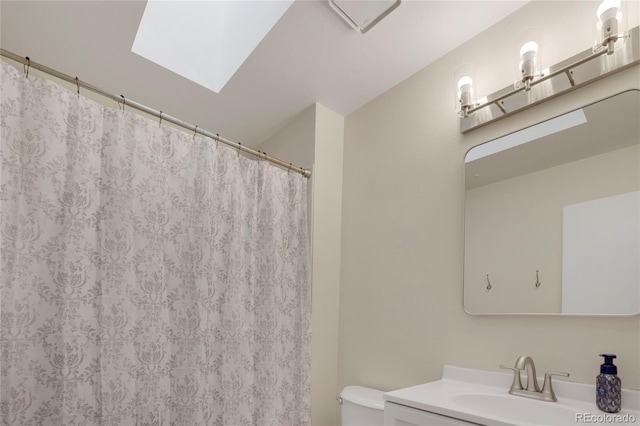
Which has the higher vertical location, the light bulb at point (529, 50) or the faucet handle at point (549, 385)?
the light bulb at point (529, 50)

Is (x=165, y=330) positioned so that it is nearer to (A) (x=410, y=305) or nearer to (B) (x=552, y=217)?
(A) (x=410, y=305)

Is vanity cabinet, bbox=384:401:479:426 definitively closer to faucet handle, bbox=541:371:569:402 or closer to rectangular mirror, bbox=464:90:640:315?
faucet handle, bbox=541:371:569:402

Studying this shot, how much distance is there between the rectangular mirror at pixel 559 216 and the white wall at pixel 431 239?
6cm

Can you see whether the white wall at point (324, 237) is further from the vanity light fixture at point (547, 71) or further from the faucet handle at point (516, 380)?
the faucet handle at point (516, 380)

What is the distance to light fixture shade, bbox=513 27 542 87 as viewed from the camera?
61.9 inches

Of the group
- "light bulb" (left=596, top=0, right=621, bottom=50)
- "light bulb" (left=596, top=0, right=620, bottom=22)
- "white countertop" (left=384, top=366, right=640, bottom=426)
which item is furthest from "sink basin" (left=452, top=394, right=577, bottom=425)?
"light bulb" (left=596, top=0, right=620, bottom=22)

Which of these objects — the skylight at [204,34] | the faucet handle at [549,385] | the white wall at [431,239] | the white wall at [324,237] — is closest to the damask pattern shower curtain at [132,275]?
the white wall at [324,237]

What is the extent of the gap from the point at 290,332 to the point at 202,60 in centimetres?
168

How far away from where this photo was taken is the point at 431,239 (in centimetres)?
196

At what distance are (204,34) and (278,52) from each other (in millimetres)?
573

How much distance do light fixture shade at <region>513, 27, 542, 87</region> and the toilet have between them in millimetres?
1607

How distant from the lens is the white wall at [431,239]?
4.84 feet

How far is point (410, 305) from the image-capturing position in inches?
78.5

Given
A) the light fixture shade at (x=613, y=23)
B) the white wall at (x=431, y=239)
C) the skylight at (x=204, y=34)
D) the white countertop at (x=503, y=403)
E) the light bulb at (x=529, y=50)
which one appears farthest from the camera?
the skylight at (x=204, y=34)
